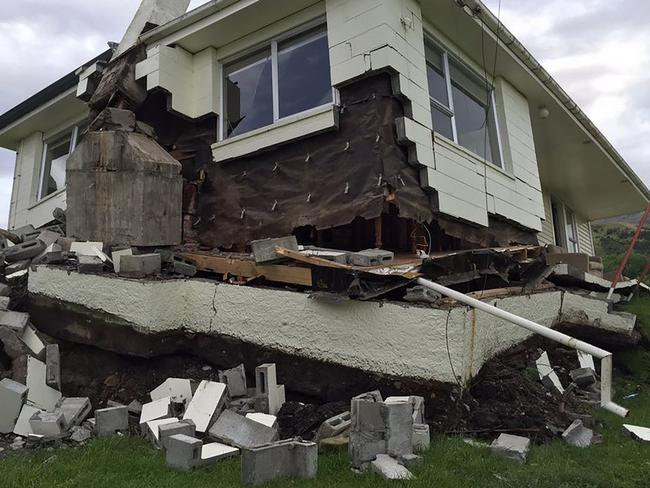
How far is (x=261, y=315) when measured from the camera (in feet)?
14.4

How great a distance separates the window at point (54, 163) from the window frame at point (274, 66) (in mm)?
5739

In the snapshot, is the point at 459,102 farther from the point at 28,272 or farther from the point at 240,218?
the point at 28,272

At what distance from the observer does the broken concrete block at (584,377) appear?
4.55 meters

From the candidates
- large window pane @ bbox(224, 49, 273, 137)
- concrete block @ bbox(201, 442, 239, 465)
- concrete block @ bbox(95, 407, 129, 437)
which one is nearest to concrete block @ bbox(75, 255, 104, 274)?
concrete block @ bbox(95, 407, 129, 437)

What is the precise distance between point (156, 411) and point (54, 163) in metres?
9.52

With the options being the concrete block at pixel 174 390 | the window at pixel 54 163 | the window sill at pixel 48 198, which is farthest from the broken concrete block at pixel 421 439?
the window at pixel 54 163

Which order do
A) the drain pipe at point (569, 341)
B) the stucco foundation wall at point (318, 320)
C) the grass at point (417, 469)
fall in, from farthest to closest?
the stucco foundation wall at point (318, 320) → the drain pipe at point (569, 341) → the grass at point (417, 469)

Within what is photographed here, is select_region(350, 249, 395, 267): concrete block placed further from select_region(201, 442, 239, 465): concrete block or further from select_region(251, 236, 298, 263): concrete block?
select_region(201, 442, 239, 465): concrete block

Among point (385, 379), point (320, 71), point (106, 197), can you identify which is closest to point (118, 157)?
point (106, 197)

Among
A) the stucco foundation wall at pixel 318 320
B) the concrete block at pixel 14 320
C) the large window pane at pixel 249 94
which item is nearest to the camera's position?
the stucco foundation wall at pixel 318 320

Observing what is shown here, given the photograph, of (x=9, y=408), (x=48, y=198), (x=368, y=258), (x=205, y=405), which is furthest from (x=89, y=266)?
(x=48, y=198)

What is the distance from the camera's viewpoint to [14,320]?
487 cm

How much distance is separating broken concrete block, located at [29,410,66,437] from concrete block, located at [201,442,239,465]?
4.48 ft

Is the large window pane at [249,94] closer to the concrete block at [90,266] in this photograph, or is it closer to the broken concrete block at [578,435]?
the concrete block at [90,266]
